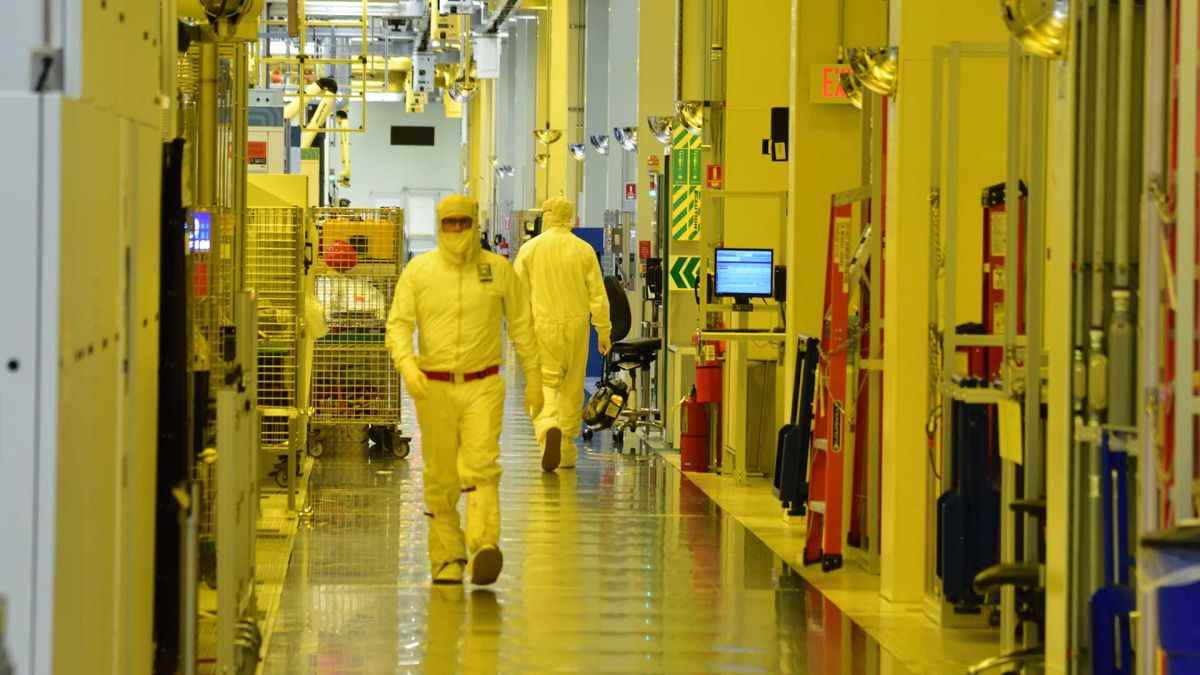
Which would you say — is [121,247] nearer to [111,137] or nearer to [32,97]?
[111,137]

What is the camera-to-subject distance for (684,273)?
1345 centimetres

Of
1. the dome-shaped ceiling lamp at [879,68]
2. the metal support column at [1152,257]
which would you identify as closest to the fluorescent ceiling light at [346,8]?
the dome-shaped ceiling lamp at [879,68]

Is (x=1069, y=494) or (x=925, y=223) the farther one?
(x=925, y=223)

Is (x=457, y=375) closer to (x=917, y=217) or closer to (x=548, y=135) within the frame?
(x=917, y=217)

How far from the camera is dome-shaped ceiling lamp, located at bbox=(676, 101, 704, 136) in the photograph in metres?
12.5

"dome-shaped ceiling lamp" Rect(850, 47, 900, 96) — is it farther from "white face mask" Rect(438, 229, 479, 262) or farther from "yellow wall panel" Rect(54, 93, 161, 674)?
"yellow wall panel" Rect(54, 93, 161, 674)

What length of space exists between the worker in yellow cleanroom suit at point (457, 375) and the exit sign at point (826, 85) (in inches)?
106

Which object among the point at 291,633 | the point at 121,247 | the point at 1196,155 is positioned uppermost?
the point at 1196,155

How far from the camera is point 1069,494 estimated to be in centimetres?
527

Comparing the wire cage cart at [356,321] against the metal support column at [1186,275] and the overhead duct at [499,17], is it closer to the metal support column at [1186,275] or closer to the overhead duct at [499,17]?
the metal support column at [1186,275]

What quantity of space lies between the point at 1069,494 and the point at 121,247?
2.92 m

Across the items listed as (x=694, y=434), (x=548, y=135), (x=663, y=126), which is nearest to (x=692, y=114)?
(x=663, y=126)

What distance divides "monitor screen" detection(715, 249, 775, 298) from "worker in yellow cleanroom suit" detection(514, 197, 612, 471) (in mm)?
1118

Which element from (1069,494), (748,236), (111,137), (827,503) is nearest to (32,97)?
(111,137)
